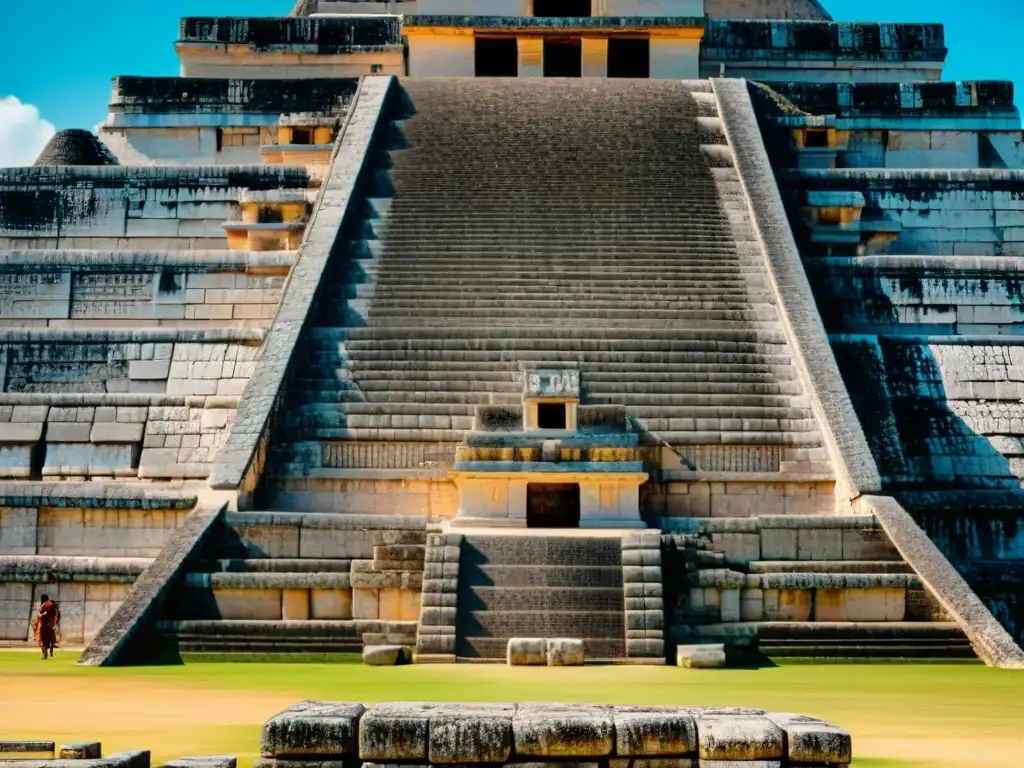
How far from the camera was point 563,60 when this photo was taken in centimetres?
2281

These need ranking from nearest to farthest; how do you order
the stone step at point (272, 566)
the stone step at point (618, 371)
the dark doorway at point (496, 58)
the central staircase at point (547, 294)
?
the stone step at point (272, 566)
the central staircase at point (547, 294)
the stone step at point (618, 371)
the dark doorway at point (496, 58)

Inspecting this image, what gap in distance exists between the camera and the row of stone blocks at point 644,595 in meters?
10.7

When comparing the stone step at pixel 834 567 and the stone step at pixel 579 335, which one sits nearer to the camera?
the stone step at pixel 834 567

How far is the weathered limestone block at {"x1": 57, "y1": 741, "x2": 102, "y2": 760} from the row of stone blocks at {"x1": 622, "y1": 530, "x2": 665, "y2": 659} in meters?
5.32

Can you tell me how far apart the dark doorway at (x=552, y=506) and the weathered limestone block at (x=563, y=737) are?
7.20 meters

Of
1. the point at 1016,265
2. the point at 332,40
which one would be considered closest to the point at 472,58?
the point at 332,40

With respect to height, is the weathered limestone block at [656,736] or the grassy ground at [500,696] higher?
the weathered limestone block at [656,736]

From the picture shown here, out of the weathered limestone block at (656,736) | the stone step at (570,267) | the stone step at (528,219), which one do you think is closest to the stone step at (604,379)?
the stone step at (570,267)

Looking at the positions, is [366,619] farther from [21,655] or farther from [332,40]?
[332,40]

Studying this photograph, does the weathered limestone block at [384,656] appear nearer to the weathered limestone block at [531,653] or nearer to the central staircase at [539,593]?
the central staircase at [539,593]

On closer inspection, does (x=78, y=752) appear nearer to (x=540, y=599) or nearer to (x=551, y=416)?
(x=540, y=599)

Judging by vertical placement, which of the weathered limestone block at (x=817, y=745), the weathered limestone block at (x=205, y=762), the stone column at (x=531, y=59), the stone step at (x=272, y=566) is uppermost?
the stone column at (x=531, y=59)

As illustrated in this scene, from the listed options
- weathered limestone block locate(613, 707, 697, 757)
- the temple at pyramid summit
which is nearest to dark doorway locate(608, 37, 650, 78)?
the temple at pyramid summit

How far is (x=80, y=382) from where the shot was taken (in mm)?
15594
